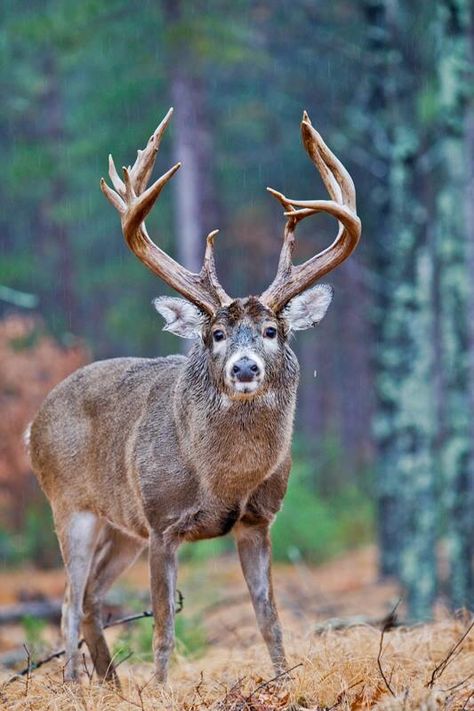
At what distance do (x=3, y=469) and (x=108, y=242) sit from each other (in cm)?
1390

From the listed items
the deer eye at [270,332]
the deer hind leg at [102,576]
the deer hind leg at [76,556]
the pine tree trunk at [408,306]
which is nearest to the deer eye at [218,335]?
the deer eye at [270,332]

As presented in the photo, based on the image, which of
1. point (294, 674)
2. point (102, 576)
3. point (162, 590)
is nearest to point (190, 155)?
point (102, 576)

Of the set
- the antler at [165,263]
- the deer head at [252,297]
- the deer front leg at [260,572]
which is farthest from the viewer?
the deer front leg at [260,572]

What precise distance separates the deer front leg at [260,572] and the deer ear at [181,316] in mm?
1094

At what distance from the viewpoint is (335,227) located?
76.9ft

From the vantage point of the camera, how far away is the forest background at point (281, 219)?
12180 mm

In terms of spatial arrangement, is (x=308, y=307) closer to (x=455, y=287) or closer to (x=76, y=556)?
(x=76, y=556)

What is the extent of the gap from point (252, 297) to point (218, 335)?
0.27 m

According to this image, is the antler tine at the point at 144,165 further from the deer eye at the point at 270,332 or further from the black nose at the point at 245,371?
the black nose at the point at 245,371

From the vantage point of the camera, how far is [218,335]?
6512 mm

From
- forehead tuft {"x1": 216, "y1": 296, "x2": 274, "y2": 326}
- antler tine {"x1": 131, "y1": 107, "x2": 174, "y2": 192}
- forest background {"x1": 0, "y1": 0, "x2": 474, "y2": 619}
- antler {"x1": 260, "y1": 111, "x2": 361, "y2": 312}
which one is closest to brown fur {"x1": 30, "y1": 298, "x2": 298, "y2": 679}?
forehead tuft {"x1": 216, "y1": 296, "x2": 274, "y2": 326}

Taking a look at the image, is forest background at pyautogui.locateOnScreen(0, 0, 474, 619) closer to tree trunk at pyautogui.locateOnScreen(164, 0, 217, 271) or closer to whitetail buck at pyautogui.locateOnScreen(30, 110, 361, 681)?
tree trunk at pyautogui.locateOnScreen(164, 0, 217, 271)

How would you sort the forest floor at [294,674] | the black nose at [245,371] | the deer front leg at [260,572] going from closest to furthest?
the forest floor at [294,674]
the black nose at [245,371]
the deer front leg at [260,572]

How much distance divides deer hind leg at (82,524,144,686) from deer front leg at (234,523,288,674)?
4.35 ft
